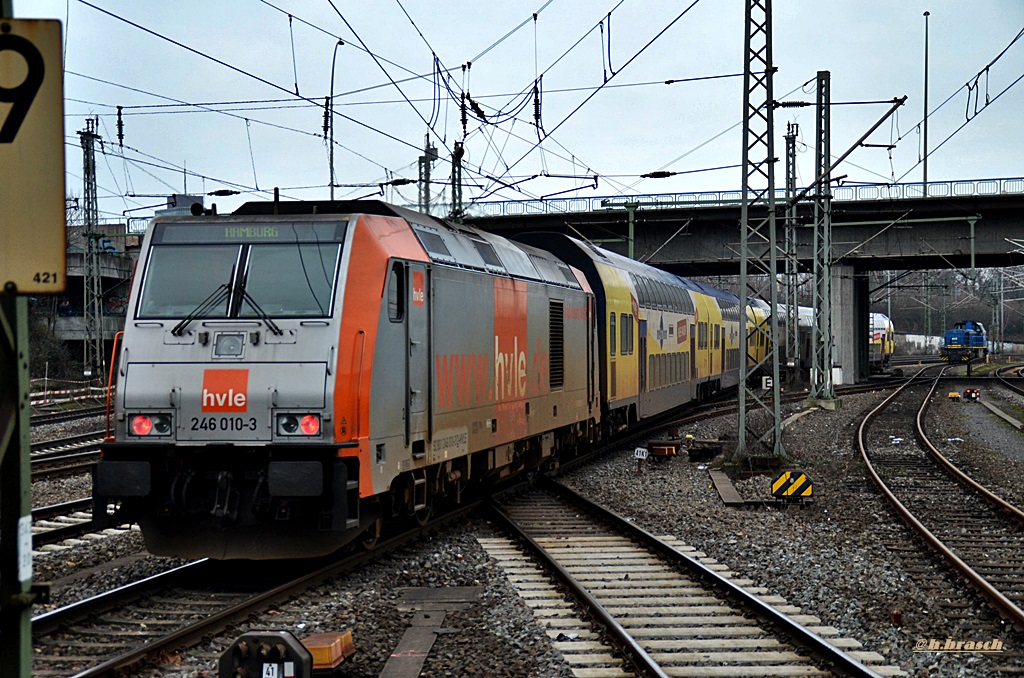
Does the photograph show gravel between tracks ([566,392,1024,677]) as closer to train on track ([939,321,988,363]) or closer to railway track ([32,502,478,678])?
railway track ([32,502,478,678])

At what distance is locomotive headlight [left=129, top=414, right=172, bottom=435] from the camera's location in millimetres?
9047

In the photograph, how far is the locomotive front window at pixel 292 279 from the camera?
9195mm

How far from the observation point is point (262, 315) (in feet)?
30.1

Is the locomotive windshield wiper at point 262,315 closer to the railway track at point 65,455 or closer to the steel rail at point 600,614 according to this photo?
the steel rail at point 600,614

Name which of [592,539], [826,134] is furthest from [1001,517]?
[826,134]

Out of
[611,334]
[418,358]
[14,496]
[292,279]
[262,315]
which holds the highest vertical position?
[292,279]

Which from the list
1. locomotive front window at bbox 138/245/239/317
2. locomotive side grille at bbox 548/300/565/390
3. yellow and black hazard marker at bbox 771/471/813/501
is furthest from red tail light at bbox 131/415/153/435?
yellow and black hazard marker at bbox 771/471/813/501

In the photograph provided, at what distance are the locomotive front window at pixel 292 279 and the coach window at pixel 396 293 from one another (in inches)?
27.7

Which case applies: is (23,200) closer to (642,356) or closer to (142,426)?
(142,426)

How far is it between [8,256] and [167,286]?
622 centimetres

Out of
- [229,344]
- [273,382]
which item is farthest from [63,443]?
[273,382]

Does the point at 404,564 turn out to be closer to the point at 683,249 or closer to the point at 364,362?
Answer: the point at 364,362

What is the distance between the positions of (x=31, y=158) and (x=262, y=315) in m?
5.73

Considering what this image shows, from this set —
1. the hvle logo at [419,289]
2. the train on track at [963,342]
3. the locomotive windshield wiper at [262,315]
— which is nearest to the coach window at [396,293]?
the hvle logo at [419,289]
